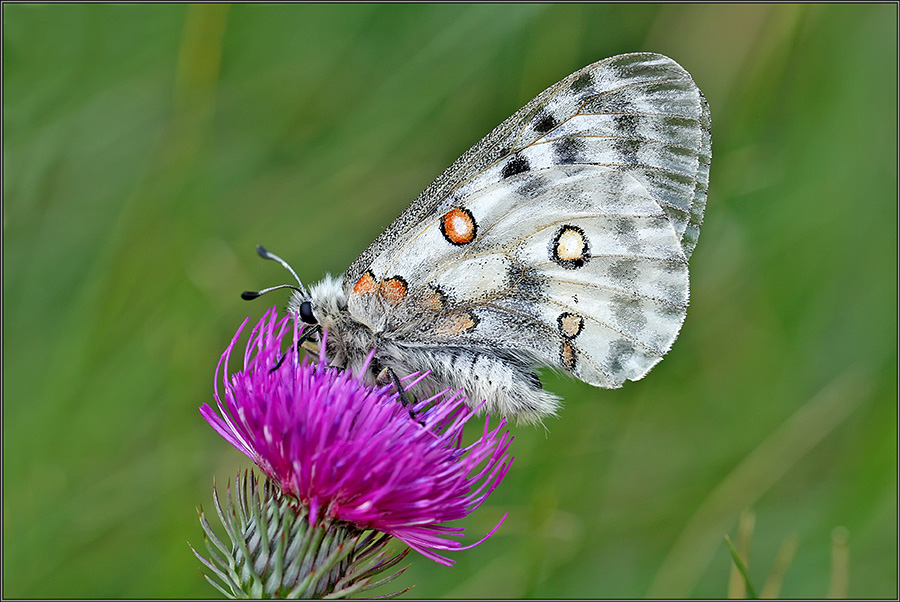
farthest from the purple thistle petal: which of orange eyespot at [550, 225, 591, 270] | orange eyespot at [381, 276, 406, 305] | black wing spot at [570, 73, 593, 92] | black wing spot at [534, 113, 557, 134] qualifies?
black wing spot at [570, 73, 593, 92]

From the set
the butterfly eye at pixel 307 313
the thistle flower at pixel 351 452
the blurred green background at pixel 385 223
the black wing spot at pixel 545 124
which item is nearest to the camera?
the thistle flower at pixel 351 452

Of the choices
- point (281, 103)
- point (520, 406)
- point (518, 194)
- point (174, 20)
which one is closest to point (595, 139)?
point (518, 194)

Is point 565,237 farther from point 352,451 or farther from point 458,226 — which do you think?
point 352,451

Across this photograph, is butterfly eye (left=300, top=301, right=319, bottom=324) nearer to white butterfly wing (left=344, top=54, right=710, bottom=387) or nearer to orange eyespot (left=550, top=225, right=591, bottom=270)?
white butterfly wing (left=344, top=54, right=710, bottom=387)

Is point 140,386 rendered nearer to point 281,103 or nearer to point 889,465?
point 281,103

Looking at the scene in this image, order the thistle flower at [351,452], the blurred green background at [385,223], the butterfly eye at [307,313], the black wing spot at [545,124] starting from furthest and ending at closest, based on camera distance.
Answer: the blurred green background at [385,223]
the black wing spot at [545,124]
the butterfly eye at [307,313]
the thistle flower at [351,452]

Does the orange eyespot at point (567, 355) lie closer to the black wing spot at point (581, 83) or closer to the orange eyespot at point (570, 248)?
the orange eyespot at point (570, 248)

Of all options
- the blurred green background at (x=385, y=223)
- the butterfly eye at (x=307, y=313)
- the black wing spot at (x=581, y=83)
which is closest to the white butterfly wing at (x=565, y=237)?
the black wing spot at (x=581, y=83)
